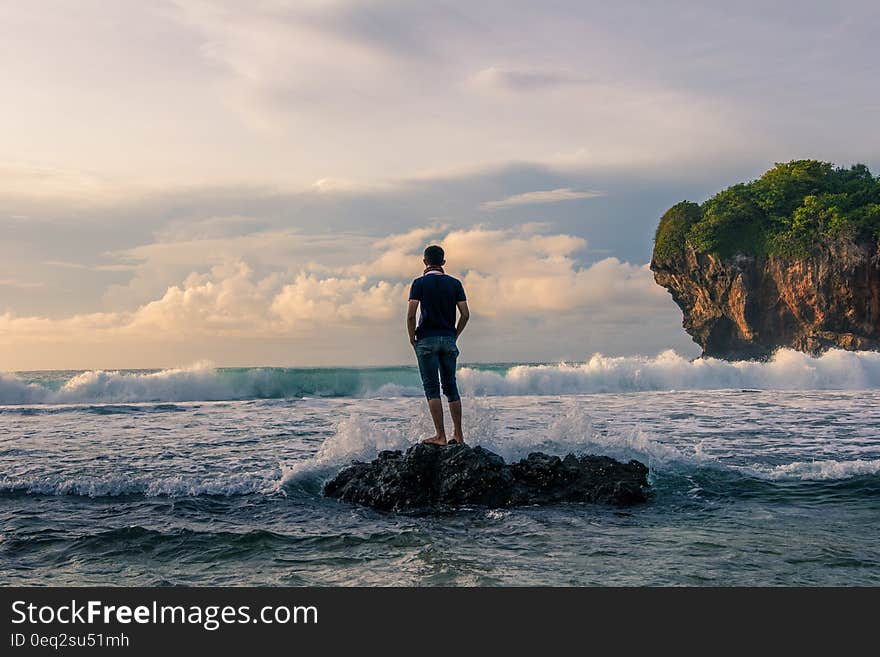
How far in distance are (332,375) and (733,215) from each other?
90.7 ft

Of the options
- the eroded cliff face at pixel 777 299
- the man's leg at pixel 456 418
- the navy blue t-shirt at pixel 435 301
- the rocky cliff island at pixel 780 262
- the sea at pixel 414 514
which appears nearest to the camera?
the sea at pixel 414 514

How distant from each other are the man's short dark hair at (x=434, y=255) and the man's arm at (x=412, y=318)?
0.51 meters

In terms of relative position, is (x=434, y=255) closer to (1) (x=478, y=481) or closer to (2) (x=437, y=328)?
(2) (x=437, y=328)

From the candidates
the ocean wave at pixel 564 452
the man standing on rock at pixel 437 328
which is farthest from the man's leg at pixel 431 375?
the ocean wave at pixel 564 452

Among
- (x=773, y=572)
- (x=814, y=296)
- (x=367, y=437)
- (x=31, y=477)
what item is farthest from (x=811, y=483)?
A: (x=814, y=296)

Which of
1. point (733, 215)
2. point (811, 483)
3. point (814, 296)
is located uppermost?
point (733, 215)

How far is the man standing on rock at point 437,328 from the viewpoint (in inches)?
295

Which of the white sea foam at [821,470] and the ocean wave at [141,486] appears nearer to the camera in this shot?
the ocean wave at [141,486]

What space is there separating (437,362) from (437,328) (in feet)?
1.35

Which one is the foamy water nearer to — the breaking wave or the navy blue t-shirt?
the navy blue t-shirt

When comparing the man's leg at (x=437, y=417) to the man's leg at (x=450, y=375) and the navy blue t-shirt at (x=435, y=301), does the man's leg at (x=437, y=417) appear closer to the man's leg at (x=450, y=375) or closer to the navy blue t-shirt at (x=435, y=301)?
the man's leg at (x=450, y=375)

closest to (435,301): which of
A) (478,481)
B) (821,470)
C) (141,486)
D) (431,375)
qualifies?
(431,375)
